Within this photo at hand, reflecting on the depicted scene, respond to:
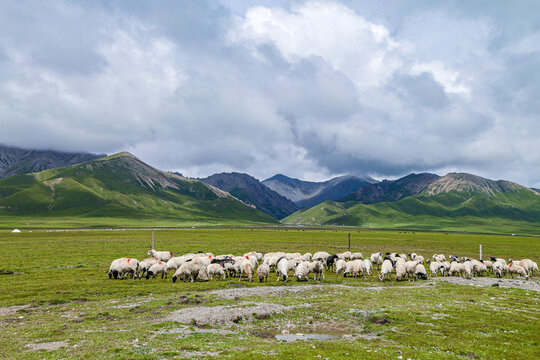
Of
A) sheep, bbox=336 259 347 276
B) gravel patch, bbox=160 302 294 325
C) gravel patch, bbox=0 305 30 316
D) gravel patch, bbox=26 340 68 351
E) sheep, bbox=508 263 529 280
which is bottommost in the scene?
sheep, bbox=508 263 529 280

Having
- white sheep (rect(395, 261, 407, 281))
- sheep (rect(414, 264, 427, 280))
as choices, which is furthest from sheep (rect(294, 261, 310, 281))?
sheep (rect(414, 264, 427, 280))

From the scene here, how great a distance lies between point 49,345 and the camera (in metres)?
13.1

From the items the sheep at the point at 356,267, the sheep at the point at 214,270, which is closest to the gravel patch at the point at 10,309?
the sheep at the point at 214,270

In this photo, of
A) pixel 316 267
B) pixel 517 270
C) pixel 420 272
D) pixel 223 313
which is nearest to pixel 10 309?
pixel 223 313

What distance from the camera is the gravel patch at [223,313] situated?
17500mm

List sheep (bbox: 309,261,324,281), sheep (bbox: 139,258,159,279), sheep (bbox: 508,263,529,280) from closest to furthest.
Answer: sheep (bbox: 309,261,324,281) < sheep (bbox: 139,258,159,279) < sheep (bbox: 508,263,529,280)

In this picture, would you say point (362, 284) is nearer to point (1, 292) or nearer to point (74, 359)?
point (74, 359)

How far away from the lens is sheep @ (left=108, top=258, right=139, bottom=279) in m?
31.7

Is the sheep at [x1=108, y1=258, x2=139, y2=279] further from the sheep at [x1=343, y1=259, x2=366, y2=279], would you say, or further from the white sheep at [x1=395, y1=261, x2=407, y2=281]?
the white sheep at [x1=395, y1=261, x2=407, y2=281]

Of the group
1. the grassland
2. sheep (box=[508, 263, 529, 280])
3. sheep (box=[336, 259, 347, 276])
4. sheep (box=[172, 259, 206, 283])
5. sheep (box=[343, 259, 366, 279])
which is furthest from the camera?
sheep (box=[508, 263, 529, 280])

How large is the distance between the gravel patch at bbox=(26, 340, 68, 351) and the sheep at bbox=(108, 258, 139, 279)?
1920 centimetres

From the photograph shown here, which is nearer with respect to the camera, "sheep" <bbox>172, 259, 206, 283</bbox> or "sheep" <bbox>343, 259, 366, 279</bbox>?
"sheep" <bbox>172, 259, 206, 283</bbox>

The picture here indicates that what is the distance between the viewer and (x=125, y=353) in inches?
476

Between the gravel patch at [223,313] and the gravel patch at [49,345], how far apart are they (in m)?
4.97
